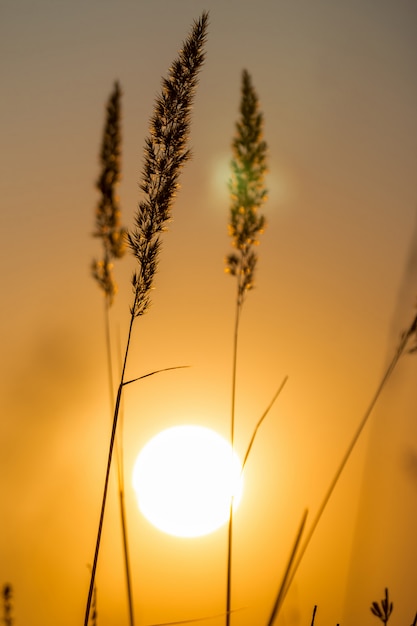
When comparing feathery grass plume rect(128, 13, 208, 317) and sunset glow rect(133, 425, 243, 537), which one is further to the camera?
sunset glow rect(133, 425, 243, 537)

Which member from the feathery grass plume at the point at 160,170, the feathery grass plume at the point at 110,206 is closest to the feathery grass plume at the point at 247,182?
the feathery grass plume at the point at 160,170

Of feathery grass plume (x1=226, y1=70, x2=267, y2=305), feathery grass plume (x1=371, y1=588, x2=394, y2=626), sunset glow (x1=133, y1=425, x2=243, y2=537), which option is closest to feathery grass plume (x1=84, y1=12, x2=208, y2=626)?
feathery grass plume (x1=226, y1=70, x2=267, y2=305)

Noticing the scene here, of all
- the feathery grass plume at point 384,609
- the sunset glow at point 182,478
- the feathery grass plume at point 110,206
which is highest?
the feathery grass plume at point 110,206

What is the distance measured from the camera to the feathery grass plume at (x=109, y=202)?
2.45 feet

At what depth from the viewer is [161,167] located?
32.1 inches

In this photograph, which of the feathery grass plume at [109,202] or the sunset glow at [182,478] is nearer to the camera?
the feathery grass plume at [109,202]

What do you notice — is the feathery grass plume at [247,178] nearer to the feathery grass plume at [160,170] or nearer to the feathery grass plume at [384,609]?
the feathery grass plume at [160,170]

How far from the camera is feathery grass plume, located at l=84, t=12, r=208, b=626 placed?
80cm

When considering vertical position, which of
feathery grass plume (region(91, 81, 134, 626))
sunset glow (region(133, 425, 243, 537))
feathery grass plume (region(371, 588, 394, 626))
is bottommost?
feathery grass plume (region(371, 588, 394, 626))

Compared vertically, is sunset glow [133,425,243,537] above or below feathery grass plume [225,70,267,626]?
below

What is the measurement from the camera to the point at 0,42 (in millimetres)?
1453

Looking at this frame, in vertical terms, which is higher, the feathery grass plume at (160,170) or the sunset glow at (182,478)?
the feathery grass plume at (160,170)

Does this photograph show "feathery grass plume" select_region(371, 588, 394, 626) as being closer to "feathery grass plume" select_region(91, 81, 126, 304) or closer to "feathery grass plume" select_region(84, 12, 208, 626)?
"feathery grass plume" select_region(84, 12, 208, 626)

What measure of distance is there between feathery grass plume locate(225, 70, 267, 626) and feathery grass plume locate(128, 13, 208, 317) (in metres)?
0.10
